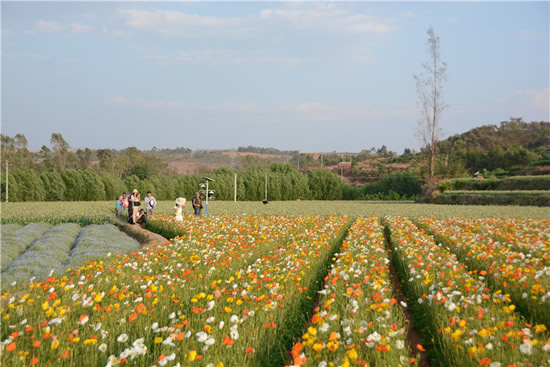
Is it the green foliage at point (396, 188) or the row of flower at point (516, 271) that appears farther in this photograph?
the green foliage at point (396, 188)

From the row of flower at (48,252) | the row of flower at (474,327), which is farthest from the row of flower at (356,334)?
the row of flower at (48,252)

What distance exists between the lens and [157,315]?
5.03 meters

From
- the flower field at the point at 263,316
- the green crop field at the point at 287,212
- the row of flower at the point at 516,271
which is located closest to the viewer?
the flower field at the point at 263,316

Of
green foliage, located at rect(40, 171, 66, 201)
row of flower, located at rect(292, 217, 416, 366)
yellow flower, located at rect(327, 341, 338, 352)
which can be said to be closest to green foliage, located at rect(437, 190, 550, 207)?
row of flower, located at rect(292, 217, 416, 366)

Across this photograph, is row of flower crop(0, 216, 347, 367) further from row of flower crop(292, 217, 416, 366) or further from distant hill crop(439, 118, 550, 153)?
distant hill crop(439, 118, 550, 153)

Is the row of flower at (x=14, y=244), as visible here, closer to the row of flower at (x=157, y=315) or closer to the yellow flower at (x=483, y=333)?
the row of flower at (x=157, y=315)

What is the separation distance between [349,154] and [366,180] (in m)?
41.0

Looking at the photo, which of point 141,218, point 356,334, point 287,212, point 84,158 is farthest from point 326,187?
point 356,334

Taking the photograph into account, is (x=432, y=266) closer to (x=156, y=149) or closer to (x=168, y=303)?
(x=168, y=303)

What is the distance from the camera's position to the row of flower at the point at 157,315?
149 inches

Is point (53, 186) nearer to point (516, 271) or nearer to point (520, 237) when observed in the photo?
point (520, 237)

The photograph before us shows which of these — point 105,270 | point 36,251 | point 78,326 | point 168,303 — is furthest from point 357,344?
point 36,251

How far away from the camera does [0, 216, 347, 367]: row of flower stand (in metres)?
3.79

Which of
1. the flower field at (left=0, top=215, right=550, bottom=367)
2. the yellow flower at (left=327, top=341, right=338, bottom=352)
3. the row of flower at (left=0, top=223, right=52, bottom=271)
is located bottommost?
the row of flower at (left=0, top=223, right=52, bottom=271)
